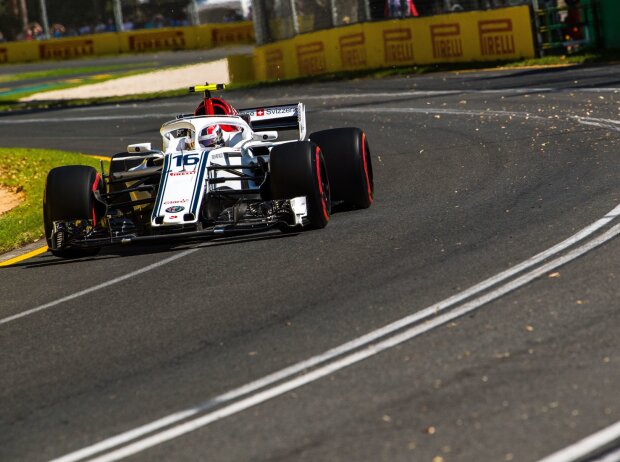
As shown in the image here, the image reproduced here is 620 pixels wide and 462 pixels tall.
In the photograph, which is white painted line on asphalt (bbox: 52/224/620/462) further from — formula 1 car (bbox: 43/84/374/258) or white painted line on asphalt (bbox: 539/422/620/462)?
formula 1 car (bbox: 43/84/374/258)

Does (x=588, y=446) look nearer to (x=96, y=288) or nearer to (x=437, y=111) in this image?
(x=96, y=288)

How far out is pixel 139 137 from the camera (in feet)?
71.5

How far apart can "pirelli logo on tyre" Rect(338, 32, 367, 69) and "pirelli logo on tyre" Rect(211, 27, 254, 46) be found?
21590mm

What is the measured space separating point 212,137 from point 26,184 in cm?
493

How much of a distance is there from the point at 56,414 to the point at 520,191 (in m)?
6.16

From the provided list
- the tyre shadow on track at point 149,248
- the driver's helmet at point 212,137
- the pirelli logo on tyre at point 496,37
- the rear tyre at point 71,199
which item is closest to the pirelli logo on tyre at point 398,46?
the pirelli logo on tyre at point 496,37

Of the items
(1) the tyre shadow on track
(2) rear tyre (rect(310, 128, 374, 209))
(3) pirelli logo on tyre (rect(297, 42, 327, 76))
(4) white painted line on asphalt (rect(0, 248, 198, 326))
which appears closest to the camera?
(4) white painted line on asphalt (rect(0, 248, 198, 326))

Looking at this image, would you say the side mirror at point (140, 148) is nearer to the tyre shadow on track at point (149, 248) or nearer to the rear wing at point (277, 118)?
the tyre shadow on track at point (149, 248)

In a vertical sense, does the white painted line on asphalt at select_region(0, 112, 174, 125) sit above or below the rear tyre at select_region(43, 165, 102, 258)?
above

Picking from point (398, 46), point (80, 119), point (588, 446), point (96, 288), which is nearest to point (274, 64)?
point (398, 46)

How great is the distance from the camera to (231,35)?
50.9 meters

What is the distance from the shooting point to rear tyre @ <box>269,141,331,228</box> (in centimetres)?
1049

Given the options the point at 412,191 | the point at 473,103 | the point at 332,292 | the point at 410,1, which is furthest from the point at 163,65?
the point at 332,292

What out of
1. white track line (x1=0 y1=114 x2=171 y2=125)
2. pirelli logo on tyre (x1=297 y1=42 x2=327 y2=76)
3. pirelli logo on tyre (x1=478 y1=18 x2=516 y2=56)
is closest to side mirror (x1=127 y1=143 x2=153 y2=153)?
white track line (x1=0 y1=114 x2=171 y2=125)
